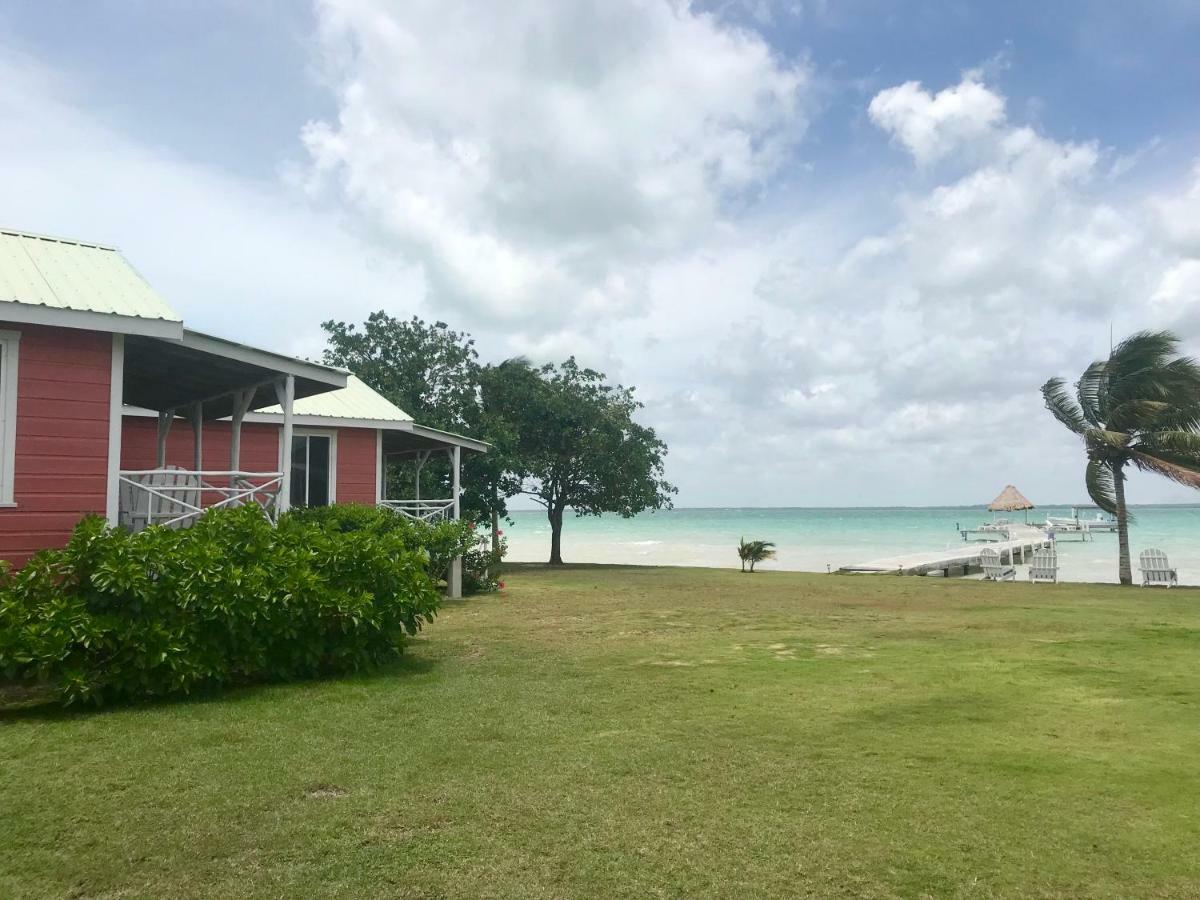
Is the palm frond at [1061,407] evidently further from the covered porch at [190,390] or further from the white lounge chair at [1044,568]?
the covered porch at [190,390]

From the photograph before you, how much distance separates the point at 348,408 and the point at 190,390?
484 cm

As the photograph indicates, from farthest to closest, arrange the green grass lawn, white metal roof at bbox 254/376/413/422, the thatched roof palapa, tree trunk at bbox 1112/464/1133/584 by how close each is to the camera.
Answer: the thatched roof palapa → tree trunk at bbox 1112/464/1133/584 → white metal roof at bbox 254/376/413/422 → the green grass lawn

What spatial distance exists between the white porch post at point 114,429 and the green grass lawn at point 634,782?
90.0 inches

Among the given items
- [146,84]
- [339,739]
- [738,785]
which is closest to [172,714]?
[339,739]

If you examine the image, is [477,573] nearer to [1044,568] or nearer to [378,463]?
[378,463]

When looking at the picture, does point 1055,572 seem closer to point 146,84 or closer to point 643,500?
point 643,500

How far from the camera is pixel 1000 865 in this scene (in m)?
3.37

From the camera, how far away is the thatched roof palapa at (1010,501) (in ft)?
158

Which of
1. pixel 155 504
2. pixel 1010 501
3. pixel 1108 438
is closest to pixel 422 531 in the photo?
pixel 155 504

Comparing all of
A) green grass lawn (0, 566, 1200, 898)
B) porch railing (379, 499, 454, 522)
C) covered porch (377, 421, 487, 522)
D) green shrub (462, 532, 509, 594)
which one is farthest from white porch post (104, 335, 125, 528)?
green shrub (462, 532, 509, 594)

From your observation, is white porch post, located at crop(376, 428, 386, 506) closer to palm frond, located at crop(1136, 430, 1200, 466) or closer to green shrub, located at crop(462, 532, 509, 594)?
green shrub, located at crop(462, 532, 509, 594)

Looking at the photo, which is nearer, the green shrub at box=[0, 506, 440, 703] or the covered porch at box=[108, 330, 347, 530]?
the green shrub at box=[0, 506, 440, 703]

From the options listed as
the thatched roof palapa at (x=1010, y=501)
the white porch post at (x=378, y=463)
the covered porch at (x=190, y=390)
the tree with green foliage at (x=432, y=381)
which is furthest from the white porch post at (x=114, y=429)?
the thatched roof palapa at (x=1010, y=501)

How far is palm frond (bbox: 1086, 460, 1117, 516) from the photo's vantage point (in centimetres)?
2014
